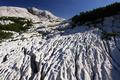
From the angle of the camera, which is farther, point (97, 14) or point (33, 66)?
point (97, 14)

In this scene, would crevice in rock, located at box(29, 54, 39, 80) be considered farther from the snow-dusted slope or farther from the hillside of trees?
the hillside of trees

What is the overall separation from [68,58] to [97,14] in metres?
12.3

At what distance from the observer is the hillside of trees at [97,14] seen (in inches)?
1356

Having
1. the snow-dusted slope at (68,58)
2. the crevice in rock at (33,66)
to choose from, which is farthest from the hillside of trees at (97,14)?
the crevice in rock at (33,66)

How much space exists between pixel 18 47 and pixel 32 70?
7316 millimetres

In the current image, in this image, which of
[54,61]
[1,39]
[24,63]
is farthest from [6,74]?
[1,39]

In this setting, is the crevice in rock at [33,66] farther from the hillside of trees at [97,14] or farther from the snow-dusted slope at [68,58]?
the hillside of trees at [97,14]

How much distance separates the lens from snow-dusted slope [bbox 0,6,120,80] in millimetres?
22516

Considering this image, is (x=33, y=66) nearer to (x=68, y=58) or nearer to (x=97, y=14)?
(x=68, y=58)

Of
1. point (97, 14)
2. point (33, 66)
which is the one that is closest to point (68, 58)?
point (33, 66)

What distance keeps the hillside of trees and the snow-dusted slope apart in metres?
1.81

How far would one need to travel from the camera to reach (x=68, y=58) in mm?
25141

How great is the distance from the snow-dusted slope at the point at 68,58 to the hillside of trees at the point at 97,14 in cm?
181

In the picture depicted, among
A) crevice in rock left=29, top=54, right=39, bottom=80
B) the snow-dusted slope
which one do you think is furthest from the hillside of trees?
crevice in rock left=29, top=54, right=39, bottom=80
